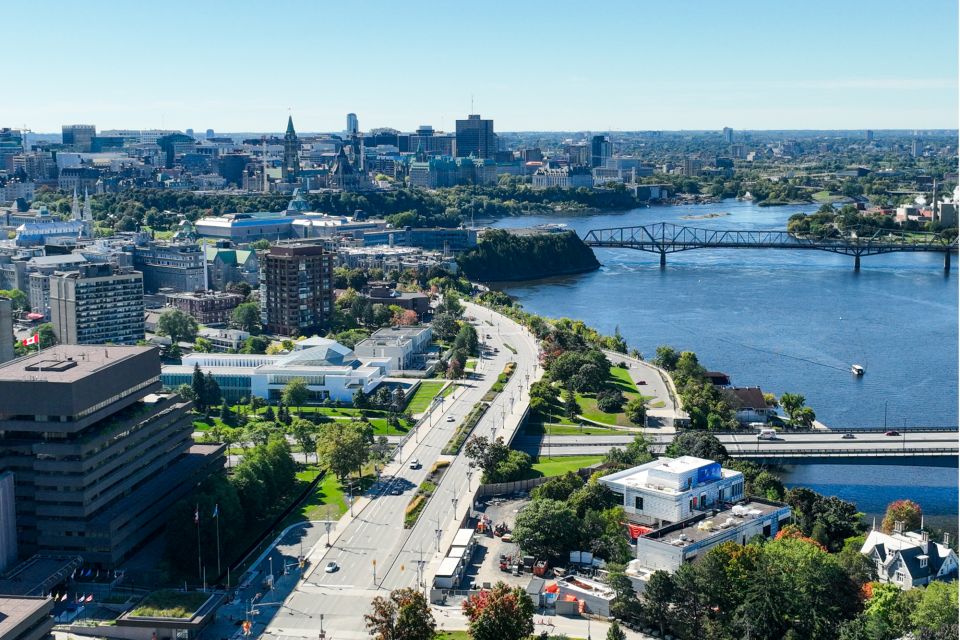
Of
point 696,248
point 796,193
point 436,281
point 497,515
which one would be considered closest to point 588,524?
point 497,515

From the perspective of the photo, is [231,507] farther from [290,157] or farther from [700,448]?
[290,157]

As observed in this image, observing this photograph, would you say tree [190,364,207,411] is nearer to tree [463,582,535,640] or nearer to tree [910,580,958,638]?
tree [463,582,535,640]

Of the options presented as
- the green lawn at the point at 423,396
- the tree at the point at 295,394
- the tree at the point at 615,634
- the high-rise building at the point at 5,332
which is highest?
the high-rise building at the point at 5,332

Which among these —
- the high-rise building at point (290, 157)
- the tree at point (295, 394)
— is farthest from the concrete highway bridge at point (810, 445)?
the high-rise building at point (290, 157)

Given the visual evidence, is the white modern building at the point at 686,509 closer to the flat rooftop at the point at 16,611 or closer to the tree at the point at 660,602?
the tree at the point at 660,602

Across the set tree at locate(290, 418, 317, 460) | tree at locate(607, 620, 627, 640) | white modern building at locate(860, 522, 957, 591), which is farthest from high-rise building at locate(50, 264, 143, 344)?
white modern building at locate(860, 522, 957, 591)
